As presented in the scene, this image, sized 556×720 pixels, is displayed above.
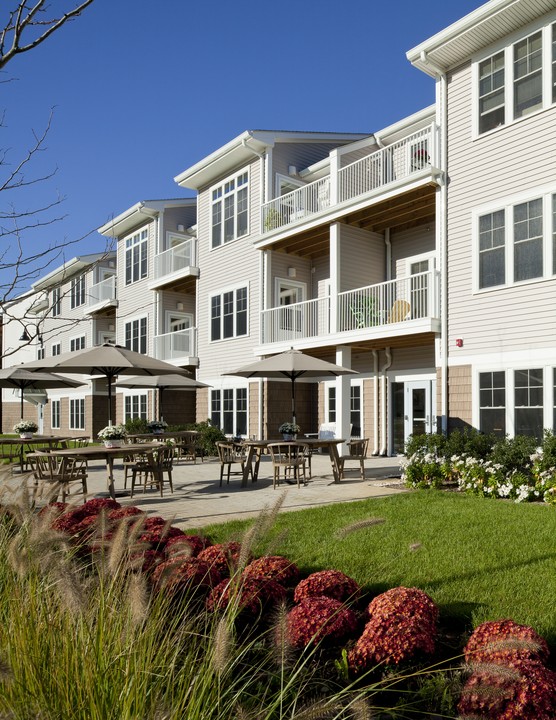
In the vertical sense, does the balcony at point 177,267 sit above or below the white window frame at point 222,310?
above

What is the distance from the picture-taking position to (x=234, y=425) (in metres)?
20.6

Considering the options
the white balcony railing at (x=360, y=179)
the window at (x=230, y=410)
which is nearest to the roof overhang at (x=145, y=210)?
the white balcony railing at (x=360, y=179)

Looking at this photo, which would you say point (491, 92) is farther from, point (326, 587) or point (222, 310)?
point (326, 587)

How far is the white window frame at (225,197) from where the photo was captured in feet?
67.3

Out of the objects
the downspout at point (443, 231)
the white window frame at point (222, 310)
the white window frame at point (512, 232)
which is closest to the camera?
the white window frame at point (512, 232)

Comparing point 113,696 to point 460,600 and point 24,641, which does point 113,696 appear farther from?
point 460,600

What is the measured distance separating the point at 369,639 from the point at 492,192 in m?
11.8

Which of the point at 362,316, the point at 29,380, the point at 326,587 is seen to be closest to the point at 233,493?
the point at 326,587

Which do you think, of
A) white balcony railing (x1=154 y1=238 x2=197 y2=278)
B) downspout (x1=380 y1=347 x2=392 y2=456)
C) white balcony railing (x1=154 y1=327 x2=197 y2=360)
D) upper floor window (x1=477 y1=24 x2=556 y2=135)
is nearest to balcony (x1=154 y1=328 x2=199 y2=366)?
white balcony railing (x1=154 y1=327 x2=197 y2=360)

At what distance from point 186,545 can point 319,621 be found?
83 cm

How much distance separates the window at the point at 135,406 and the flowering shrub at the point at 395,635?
2337cm

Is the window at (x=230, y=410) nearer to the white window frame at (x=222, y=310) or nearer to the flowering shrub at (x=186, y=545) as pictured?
the white window frame at (x=222, y=310)

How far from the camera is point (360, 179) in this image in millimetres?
17156

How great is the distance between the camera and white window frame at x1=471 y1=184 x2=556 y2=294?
11797 millimetres
